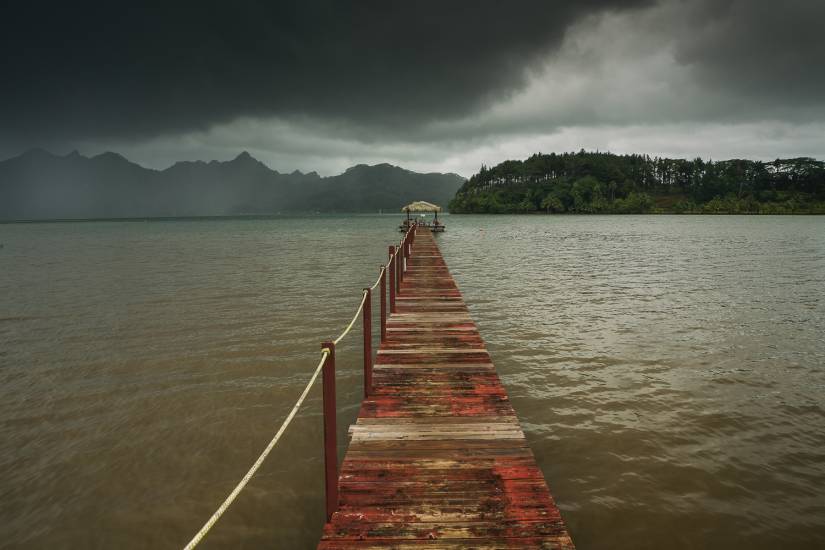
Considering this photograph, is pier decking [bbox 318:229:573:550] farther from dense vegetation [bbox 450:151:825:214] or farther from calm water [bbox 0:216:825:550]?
dense vegetation [bbox 450:151:825:214]

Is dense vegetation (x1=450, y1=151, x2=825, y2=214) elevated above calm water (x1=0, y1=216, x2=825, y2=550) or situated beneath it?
elevated above

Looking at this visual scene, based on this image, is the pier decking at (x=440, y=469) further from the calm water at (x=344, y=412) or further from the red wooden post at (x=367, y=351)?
the calm water at (x=344, y=412)

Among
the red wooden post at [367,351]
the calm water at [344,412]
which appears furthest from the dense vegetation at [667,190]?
the red wooden post at [367,351]

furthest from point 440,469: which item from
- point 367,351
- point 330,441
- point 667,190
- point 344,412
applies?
point 667,190

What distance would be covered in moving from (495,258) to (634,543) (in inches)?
1008

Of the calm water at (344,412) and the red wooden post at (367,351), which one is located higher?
the red wooden post at (367,351)

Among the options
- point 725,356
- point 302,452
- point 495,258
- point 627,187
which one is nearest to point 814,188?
point 627,187

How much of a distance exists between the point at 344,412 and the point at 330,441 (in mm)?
3413

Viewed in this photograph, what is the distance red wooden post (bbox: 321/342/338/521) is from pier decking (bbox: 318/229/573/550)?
122mm

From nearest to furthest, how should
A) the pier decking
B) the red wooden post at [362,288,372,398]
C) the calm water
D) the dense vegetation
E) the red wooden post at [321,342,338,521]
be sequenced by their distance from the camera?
the pier decking, the red wooden post at [321,342,338,521], the calm water, the red wooden post at [362,288,372,398], the dense vegetation

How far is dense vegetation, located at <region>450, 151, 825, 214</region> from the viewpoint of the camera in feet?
463

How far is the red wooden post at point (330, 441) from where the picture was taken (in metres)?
3.53

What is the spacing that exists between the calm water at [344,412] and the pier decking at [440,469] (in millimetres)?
931

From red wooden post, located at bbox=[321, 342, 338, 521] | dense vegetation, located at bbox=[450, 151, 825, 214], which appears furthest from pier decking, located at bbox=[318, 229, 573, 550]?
dense vegetation, located at bbox=[450, 151, 825, 214]
